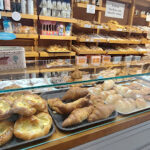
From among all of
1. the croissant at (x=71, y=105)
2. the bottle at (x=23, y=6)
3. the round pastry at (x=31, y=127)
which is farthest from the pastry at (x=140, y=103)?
the bottle at (x=23, y=6)

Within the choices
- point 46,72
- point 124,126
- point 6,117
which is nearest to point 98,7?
point 46,72

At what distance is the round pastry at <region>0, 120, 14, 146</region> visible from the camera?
0.50 meters

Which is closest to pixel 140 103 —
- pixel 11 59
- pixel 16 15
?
pixel 11 59

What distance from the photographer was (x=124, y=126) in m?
0.74

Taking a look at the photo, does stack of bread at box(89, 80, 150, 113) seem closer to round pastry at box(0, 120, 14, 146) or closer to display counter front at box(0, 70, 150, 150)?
display counter front at box(0, 70, 150, 150)

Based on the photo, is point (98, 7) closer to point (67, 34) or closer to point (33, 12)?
point (67, 34)

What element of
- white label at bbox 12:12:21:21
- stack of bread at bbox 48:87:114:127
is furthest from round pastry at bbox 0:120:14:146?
white label at bbox 12:12:21:21

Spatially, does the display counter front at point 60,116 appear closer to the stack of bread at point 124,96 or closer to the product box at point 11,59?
the stack of bread at point 124,96

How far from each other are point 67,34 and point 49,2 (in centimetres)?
61

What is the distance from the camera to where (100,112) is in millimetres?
681

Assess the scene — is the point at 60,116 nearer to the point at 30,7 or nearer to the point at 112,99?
the point at 112,99

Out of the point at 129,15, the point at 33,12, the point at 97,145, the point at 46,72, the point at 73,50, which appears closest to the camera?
the point at 97,145

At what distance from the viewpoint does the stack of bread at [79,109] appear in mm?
621

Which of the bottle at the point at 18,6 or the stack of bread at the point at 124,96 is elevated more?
the bottle at the point at 18,6
